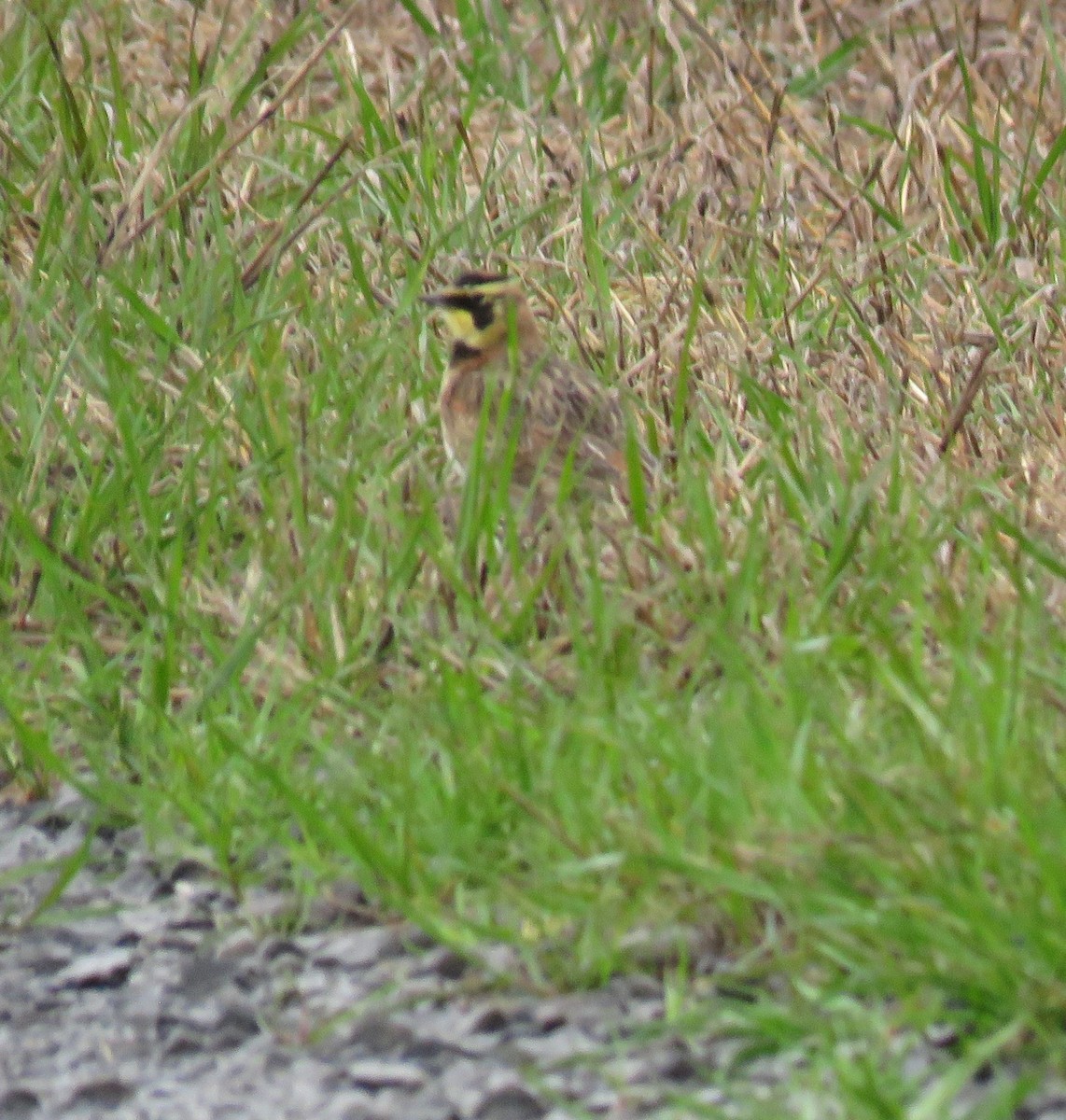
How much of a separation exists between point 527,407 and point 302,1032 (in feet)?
7.24

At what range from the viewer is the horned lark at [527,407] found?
214 inches

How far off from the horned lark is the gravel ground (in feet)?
5.19

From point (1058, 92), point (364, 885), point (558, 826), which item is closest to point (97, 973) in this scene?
point (364, 885)

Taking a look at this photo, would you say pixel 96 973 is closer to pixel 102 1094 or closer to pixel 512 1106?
pixel 102 1094

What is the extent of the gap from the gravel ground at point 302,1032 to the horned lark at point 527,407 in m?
1.58

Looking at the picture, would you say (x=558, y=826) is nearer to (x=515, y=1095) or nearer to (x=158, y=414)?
(x=515, y=1095)

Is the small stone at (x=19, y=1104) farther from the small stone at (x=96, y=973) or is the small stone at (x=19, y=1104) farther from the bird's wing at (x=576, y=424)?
the bird's wing at (x=576, y=424)

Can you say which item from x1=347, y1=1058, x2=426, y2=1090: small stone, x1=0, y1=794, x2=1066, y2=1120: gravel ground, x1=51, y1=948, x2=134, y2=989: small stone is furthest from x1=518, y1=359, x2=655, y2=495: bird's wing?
x1=347, y1=1058, x2=426, y2=1090: small stone

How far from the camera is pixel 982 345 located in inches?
224

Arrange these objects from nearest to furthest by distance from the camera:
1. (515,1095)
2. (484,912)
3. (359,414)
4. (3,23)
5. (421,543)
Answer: (515,1095)
(484,912)
(421,543)
(359,414)
(3,23)

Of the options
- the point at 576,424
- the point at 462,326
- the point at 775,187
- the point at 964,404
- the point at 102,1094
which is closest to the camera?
the point at 102,1094

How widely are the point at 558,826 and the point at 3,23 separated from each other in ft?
15.9

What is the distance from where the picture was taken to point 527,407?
18.1ft

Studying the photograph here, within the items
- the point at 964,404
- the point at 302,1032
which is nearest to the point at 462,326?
the point at 964,404
